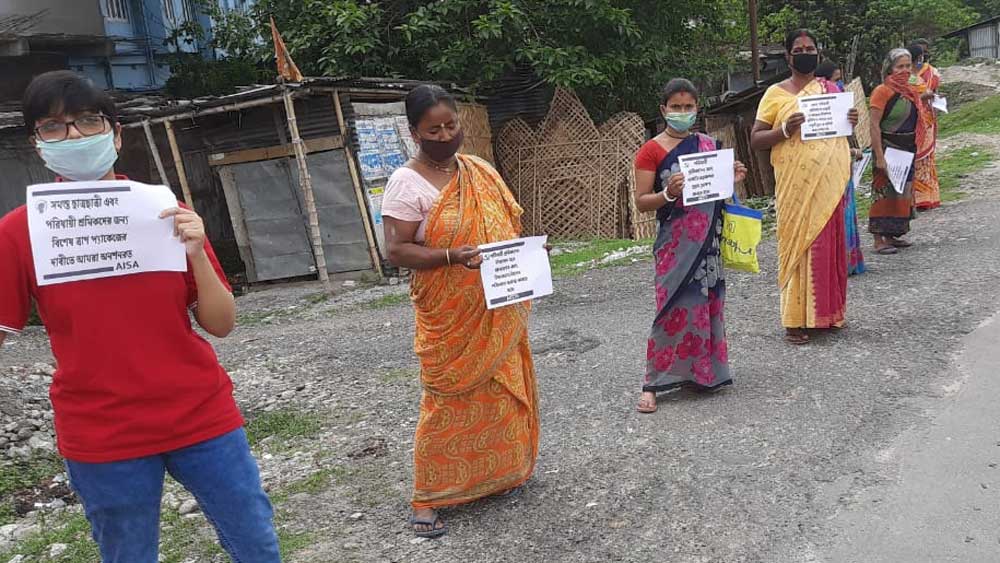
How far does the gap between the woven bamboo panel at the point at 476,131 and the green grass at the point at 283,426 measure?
7.91 meters

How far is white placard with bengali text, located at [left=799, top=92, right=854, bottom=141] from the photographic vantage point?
5105 mm

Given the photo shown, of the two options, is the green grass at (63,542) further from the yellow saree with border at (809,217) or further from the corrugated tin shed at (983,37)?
the corrugated tin shed at (983,37)

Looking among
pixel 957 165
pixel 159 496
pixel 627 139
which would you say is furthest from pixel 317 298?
pixel 957 165

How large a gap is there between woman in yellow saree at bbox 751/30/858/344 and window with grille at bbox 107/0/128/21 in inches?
533

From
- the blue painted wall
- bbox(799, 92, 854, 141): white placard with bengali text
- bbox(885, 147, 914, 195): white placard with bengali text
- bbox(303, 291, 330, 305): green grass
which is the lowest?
bbox(303, 291, 330, 305): green grass

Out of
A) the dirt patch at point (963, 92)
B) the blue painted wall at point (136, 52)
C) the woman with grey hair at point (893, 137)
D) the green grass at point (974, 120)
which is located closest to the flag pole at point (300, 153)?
the blue painted wall at point (136, 52)

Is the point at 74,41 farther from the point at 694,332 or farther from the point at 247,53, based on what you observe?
the point at 694,332

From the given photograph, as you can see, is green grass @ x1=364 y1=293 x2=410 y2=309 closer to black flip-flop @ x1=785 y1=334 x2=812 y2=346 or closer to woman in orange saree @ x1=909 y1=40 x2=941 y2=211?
black flip-flop @ x1=785 y1=334 x2=812 y2=346

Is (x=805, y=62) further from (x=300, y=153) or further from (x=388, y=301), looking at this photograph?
(x=300, y=153)

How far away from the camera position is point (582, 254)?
10641mm

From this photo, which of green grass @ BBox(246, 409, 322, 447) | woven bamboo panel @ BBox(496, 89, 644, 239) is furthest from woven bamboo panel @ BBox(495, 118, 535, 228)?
green grass @ BBox(246, 409, 322, 447)

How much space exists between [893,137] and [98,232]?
23.8 feet

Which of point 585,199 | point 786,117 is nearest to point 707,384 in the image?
point 786,117

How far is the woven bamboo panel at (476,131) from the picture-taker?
13352 millimetres
